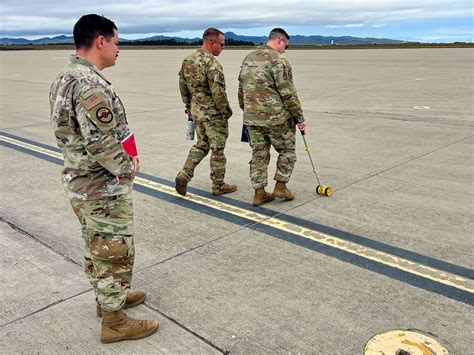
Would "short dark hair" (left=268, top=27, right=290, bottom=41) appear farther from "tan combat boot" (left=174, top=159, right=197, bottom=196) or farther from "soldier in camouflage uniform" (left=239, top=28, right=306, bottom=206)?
"tan combat boot" (left=174, top=159, right=197, bottom=196)

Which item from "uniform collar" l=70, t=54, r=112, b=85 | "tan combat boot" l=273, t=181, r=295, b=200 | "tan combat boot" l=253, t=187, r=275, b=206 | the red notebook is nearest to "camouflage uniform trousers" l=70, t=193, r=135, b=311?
the red notebook

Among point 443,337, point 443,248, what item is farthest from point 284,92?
point 443,337

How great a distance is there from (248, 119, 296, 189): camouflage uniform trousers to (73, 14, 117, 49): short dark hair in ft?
8.86

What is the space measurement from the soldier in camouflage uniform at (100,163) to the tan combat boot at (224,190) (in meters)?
2.58

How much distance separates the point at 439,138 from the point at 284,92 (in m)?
4.53

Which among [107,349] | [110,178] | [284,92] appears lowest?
[107,349]

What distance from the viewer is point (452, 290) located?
11.0 ft

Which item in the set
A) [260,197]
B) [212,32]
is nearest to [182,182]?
[260,197]

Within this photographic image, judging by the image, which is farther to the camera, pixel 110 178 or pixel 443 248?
pixel 443 248

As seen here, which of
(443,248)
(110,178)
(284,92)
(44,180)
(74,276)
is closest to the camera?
(110,178)

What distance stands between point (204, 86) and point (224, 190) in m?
1.24

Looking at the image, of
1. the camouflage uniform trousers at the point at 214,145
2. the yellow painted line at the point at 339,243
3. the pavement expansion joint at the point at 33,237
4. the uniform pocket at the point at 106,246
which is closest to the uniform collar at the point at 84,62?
the uniform pocket at the point at 106,246

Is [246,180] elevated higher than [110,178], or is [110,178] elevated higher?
[110,178]

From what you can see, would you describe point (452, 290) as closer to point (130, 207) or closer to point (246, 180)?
point (130, 207)
